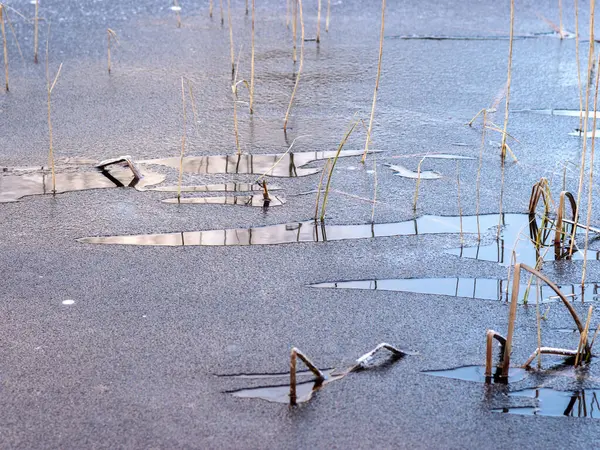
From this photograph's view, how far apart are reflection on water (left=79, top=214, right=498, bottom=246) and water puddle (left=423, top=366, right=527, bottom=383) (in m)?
0.80

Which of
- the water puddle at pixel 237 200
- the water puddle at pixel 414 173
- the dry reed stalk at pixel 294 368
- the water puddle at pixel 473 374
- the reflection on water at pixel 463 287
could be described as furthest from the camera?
the water puddle at pixel 414 173

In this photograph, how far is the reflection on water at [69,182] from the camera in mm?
3076

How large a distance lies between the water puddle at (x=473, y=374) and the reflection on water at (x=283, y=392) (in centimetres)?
25

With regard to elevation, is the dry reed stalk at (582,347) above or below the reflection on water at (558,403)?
above

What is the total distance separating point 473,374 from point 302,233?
0.92m

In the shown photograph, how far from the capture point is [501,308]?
2.34 m

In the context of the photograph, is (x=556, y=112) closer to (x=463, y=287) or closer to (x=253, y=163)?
(x=253, y=163)

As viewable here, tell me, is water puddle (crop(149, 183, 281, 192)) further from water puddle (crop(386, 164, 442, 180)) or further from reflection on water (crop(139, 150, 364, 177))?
water puddle (crop(386, 164, 442, 180))

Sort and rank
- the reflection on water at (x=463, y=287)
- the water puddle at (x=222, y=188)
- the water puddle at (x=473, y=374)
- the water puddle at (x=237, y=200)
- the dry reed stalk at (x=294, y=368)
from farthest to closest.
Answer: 1. the water puddle at (x=222, y=188)
2. the water puddle at (x=237, y=200)
3. the reflection on water at (x=463, y=287)
4. the water puddle at (x=473, y=374)
5. the dry reed stalk at (x=294, y=368)

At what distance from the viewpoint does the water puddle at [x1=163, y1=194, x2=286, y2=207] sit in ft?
9.80

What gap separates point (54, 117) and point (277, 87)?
3.63 feet

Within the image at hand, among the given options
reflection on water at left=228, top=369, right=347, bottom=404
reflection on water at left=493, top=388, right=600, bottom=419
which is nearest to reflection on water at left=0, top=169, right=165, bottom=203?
reflection on water at left=228, top=369, right=347, bottom=404

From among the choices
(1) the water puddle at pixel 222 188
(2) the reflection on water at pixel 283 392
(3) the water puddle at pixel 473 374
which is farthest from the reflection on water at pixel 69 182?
(3) the water puddle at pixel 473 374

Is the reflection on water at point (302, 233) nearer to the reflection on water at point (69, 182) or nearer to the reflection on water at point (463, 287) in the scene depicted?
→ the reflection on water at point (463, 287)
